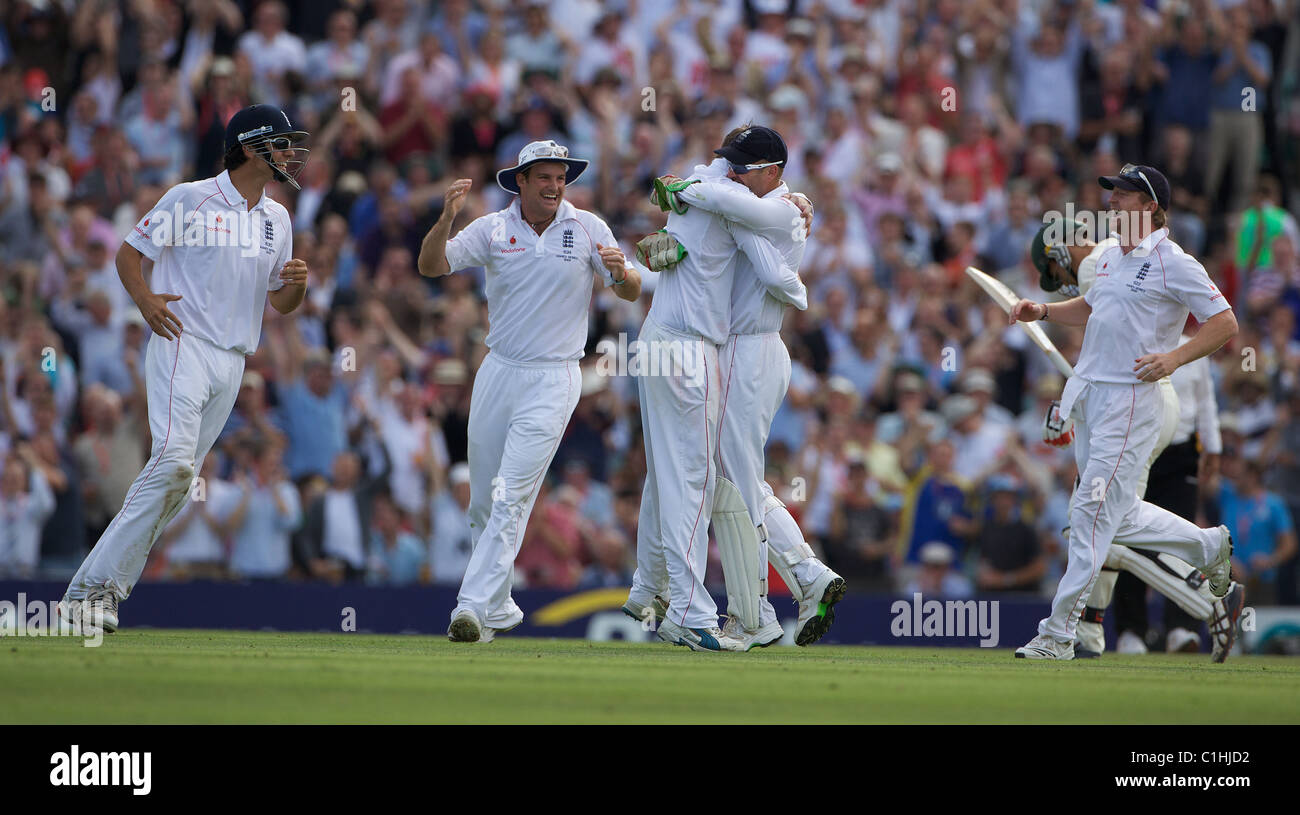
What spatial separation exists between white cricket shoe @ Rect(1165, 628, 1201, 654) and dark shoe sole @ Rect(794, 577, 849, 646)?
370 centimetres

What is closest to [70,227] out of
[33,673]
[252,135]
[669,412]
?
[252,135]

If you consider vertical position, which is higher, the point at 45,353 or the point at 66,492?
the point at 45,353

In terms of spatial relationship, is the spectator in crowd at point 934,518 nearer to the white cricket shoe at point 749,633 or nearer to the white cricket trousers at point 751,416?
the white cricket shoe at point 749,633

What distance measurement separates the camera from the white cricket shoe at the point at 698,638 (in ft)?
36.4

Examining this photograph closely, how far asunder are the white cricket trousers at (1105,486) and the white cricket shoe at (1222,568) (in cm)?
8

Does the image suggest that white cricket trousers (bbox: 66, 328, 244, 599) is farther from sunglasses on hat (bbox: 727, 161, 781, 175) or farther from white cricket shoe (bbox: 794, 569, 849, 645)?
white cricket shoe (bbox: 794, 569, 849, 645)

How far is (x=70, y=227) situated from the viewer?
18.2 m

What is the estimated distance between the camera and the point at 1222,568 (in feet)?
38.0

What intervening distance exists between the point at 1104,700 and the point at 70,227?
43.1 ft

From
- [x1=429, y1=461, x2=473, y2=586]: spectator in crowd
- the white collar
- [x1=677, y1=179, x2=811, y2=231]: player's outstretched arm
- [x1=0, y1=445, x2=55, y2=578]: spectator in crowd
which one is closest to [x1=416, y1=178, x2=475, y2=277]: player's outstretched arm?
the white collar

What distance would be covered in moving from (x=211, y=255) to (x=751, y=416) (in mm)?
3541

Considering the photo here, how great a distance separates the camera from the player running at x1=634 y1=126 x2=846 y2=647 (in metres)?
11.2

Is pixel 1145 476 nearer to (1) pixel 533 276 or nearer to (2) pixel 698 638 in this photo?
(2) pixel 698 638
